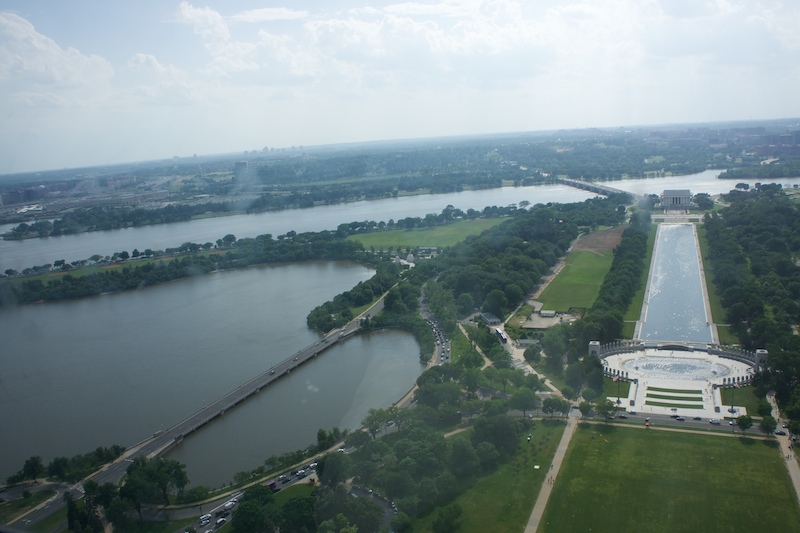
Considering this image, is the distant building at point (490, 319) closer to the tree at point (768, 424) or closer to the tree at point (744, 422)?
the tree at point (744, 422)

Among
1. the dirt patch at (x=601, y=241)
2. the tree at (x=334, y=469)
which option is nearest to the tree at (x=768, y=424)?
the tree at (x=334, y=469)

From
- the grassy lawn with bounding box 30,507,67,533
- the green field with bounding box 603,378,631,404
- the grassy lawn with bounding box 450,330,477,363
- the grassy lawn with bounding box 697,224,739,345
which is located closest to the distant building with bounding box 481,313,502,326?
the grassy lawn with bounding box 450,330,477,363

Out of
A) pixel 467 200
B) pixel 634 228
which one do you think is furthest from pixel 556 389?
pixel 467 200

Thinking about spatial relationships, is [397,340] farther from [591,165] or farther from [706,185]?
[591,165]

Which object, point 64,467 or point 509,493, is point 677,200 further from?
point 64,467

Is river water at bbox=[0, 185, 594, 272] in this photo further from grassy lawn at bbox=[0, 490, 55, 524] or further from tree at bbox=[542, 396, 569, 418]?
tree at bbox=[542, 396, 569, 418]
